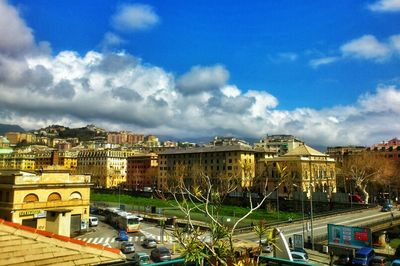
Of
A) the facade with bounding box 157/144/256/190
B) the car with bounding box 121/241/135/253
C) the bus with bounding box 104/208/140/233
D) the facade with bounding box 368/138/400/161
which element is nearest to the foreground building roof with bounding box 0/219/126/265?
the car with bounding box 121/241/135/253

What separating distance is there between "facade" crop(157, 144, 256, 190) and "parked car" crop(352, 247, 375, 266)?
7681 centimetres

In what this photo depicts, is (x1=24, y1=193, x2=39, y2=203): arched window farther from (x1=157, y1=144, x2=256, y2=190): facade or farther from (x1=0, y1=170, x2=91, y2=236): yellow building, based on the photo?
(x1=157, y1=144, x2=256, y2=190): facade

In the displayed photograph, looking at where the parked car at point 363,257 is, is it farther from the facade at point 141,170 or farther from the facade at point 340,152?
the facade at point 141,170

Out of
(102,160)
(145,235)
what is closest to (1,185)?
(145,235)

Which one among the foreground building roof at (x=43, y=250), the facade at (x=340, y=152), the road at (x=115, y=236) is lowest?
the road at (x=115, y=236)

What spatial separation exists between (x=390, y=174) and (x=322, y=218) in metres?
39.9

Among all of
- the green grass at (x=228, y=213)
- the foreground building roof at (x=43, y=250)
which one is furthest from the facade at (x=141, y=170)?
the foreground building roof at (x=43, y=250)

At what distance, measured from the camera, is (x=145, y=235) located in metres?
51.6

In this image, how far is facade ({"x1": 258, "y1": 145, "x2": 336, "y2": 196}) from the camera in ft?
310

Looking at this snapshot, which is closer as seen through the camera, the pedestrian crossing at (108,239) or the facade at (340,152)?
the pedestrian crossing at (108,239)

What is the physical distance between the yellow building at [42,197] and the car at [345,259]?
27.3 meters

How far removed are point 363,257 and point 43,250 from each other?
29.5m

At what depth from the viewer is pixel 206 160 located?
5074 inches

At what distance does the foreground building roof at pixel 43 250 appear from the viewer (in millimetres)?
12102
